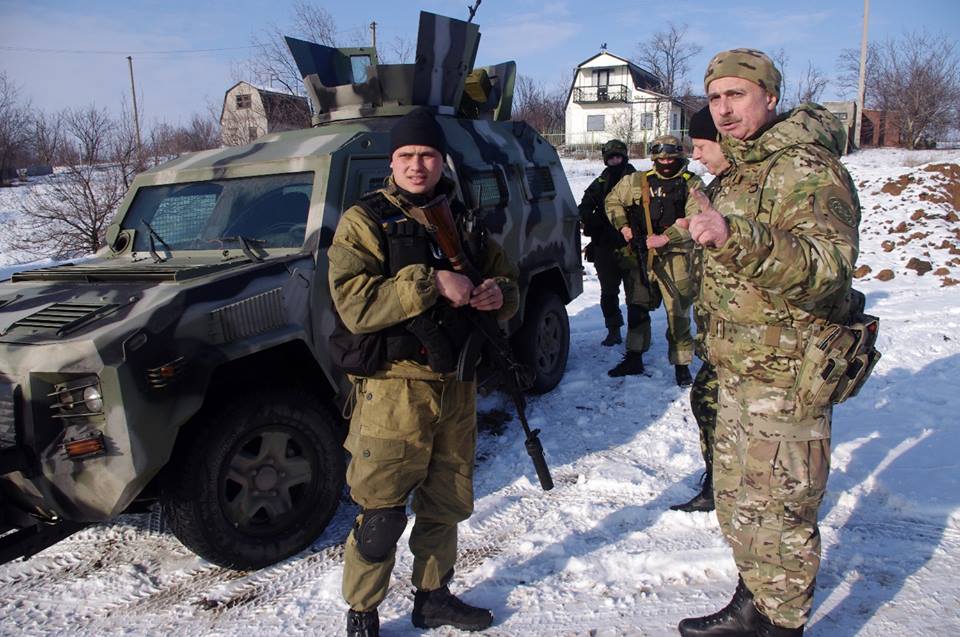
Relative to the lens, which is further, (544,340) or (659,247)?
(544,340)

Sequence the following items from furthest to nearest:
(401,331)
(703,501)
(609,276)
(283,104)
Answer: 1. (283,104)
2. (609,276)
3. (703,501)
4. (401,331)

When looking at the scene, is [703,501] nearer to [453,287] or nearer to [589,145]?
[453,287]

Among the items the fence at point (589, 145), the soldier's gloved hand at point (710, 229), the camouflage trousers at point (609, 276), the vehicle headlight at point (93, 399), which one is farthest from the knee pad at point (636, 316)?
the fence at point (589, 145)

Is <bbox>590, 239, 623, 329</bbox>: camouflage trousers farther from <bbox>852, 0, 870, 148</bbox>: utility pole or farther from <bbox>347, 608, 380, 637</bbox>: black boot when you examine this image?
<bbox>852, 0, 870, 148</bbox>: utility pole

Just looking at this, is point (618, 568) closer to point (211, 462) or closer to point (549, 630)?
point (549, 630)

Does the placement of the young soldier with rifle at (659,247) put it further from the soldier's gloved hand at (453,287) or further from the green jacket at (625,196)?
the soldier's gloved hand at (453,287)

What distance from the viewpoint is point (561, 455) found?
427 centimetres

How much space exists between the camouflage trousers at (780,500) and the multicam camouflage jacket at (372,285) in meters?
1.10

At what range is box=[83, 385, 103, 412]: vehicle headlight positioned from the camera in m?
2.53

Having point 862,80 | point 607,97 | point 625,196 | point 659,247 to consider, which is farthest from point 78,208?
point 607,97

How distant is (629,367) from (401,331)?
3696mm

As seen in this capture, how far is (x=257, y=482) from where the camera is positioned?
307cm

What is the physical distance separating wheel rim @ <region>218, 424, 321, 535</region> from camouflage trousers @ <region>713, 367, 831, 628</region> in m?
1.89

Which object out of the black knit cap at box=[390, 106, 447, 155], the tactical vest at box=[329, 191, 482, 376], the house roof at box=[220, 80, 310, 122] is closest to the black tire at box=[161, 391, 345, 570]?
the tactical vest at box=[329, 191, 482, 376]
